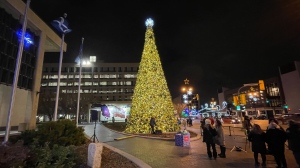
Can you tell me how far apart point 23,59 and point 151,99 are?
69.5 ft

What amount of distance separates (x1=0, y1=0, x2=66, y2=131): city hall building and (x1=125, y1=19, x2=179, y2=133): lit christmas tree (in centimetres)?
1509

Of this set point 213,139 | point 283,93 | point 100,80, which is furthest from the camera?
point 283,93

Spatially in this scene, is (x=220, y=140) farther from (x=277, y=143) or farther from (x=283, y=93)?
(x=283, y=93)

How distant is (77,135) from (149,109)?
9070mm

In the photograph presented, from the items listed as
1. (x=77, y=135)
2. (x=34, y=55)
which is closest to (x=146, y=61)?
(x=77, y=135)

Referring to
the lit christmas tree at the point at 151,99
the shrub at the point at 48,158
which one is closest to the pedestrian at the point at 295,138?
the shrub at the point at 48,158

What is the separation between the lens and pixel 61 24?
43.0ft

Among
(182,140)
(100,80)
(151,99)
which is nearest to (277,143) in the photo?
(182,140)

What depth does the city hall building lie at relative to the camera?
81.0 ft

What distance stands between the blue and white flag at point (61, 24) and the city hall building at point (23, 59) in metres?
12.4

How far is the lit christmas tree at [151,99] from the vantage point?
61.0 ft

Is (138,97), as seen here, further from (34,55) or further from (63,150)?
(34,55)

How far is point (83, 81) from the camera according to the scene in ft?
291

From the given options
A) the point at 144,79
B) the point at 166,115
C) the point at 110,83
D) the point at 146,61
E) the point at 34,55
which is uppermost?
the point at 110,83
